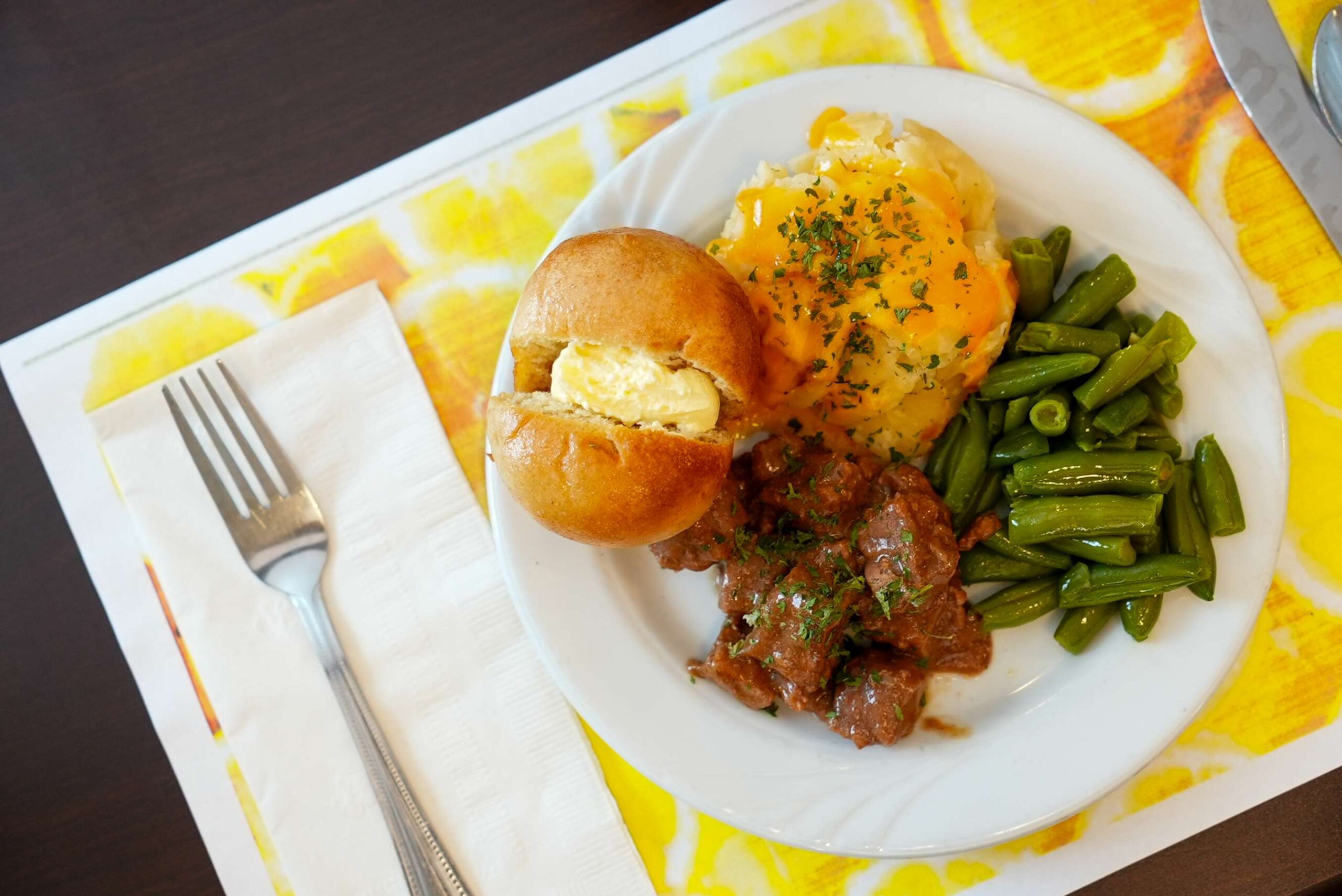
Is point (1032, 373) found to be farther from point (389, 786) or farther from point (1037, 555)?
point (389, 786)

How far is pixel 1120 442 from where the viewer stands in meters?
2.39

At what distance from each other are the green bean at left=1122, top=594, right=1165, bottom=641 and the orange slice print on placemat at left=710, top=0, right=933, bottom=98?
187 cm

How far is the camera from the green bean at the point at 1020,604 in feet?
8.23

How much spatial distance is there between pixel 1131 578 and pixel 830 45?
6.47 ft

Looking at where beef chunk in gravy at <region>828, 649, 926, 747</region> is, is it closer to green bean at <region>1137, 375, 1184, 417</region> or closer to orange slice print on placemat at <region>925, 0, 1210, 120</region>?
green bean at <region>1137, 375, 1184, 417</region>

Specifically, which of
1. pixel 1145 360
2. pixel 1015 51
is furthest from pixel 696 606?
pixel 1015 51

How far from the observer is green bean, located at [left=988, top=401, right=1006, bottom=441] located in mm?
2527

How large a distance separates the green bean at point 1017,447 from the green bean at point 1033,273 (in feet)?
1.22

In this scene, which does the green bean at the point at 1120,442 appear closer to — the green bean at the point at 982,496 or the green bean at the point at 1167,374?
the green bean at the point at 1167,374

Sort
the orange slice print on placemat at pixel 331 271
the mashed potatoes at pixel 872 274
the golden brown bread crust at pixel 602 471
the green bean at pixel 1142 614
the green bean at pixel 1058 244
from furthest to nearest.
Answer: the orange slice print on placemat at pixel 331 271 < the green bean at pixel 1058 244 < the green bean at pixel 1142 614 < the mashed potatoes at pixel 872 274 < the golden brown bread crust at pixel 602 471

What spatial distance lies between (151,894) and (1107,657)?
3.30 meters

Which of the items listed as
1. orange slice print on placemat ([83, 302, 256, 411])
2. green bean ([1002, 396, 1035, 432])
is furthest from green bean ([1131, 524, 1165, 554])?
orange slice print on placemat ([83, 302, 256, 411])

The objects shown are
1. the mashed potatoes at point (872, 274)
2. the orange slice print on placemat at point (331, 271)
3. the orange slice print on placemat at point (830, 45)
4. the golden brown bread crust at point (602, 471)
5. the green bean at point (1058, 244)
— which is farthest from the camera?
the orange slice print on placemat at point (331, 271)

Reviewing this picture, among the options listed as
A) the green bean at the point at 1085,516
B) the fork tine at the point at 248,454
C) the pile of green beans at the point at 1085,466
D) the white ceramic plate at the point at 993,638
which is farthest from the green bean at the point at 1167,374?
the fork tine at the point at 248,454
